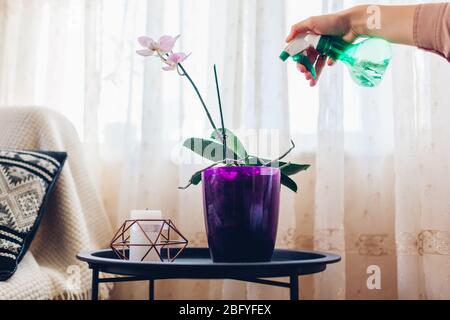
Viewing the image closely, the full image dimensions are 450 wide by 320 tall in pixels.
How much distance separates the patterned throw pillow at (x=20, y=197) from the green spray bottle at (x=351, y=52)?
2.04 feet

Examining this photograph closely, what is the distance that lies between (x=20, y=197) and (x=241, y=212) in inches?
22.0

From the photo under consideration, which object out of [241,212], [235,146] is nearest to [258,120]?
[235,146]

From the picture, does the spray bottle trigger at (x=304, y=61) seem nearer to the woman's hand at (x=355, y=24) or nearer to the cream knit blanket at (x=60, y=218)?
the woman's hand at (x=355, y=24)

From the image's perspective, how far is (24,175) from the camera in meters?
1.16

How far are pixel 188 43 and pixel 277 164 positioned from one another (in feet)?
2.24

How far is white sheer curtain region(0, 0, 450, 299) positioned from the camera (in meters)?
1.31

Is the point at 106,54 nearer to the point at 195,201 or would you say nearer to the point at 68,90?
the point at 68,90

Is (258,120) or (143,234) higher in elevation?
(258,120)

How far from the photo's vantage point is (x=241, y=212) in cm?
83

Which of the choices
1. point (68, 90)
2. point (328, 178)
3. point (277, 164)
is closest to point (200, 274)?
point (277, 164)

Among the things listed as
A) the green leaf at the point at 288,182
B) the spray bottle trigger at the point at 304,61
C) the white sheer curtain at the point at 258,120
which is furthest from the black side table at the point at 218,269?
the white sheer curtain at the point at 258,120

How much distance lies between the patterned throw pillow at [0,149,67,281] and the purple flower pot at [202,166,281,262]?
476 millimetres

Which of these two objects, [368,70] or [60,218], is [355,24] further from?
[60,218]

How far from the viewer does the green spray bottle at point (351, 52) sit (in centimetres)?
89
